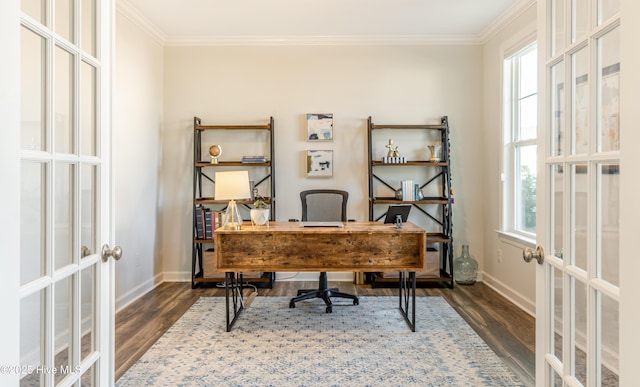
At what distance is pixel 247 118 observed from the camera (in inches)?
169

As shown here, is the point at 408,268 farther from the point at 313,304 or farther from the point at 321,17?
the point at 321,17

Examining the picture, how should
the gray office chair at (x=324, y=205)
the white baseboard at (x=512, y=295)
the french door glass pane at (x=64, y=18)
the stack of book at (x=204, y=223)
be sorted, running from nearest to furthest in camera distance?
the french door glass pane at (x=64, y=18)
the white baseboard at (x=512, y=295)
the gray office chair at (x=324, y=205)
the stack of book at (x=204, y=223)

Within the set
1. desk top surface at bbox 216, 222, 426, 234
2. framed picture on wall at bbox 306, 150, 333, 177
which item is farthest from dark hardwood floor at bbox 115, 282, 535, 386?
framed picture on wall at bbox 306, 150, 333, 177

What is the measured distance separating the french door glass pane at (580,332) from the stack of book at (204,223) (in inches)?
135

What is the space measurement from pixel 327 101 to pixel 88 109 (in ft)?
10.7

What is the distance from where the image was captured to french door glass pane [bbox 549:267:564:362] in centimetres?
124

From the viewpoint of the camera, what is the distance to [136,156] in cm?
370

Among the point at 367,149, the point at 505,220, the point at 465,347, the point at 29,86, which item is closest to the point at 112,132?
the point at 29,86

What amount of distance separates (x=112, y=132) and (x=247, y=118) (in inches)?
115

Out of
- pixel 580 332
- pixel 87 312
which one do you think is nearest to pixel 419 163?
pixel 580 332

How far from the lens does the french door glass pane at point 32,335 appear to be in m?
0.93

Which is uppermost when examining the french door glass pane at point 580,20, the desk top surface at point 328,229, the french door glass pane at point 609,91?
the french door glass pane at point 580,20

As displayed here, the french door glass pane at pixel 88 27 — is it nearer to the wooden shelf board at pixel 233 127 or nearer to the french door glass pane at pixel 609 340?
the french door glass pane at pixel 609 340

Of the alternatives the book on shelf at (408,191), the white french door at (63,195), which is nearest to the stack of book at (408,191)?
the book on shelf at (408,191)
